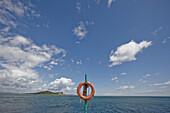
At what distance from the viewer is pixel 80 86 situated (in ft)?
23.4

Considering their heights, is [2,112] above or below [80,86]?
below

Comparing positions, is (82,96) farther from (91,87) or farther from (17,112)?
(17,112)

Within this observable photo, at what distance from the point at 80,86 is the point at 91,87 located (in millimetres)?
810

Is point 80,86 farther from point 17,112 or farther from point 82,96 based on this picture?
point 17,112

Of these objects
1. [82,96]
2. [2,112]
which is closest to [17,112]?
[2,112]

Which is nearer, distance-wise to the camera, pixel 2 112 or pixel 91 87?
pixel 91 87

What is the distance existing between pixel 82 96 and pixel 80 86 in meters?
0.68

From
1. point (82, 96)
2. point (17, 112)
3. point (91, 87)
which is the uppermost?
point (91, 87)

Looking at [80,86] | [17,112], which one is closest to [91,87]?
[80,86]

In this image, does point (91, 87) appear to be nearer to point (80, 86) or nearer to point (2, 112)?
point (80, 86)

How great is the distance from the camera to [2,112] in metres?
16.4

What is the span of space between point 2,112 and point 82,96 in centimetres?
1759

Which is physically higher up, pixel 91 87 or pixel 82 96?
pixel 91 87

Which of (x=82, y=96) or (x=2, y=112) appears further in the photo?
(x=2, y=112)
